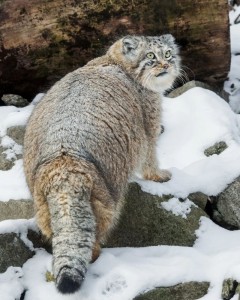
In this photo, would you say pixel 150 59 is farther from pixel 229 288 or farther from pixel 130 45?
pixel 229 288

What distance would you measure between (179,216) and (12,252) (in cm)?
172

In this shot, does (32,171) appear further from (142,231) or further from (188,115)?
(188,115)

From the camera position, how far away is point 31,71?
9.67 m

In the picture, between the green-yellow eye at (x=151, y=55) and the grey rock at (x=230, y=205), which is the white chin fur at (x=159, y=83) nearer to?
the green-yellow eye at (x=151, y=55)

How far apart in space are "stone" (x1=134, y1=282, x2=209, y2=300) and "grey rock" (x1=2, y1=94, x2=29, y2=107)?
4813 millimetres

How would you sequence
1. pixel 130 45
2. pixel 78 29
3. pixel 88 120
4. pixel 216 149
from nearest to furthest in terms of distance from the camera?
pixel 88 120 → pixel 130 45 → pixel 216 149 → pixel 78 29

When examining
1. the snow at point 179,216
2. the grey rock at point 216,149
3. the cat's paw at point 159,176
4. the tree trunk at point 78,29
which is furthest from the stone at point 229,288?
the tree trunk at point 78,29

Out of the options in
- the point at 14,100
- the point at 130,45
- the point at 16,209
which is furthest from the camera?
the point at 14,100

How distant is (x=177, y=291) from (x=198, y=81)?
5.06 m

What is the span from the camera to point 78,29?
31.2 feet

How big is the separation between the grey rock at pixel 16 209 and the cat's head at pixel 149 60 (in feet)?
5.80

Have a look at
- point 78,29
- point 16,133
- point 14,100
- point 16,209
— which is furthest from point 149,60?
point 14,100

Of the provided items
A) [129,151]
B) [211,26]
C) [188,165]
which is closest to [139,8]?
[211,26]

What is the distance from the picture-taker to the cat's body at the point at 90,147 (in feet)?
17.3
